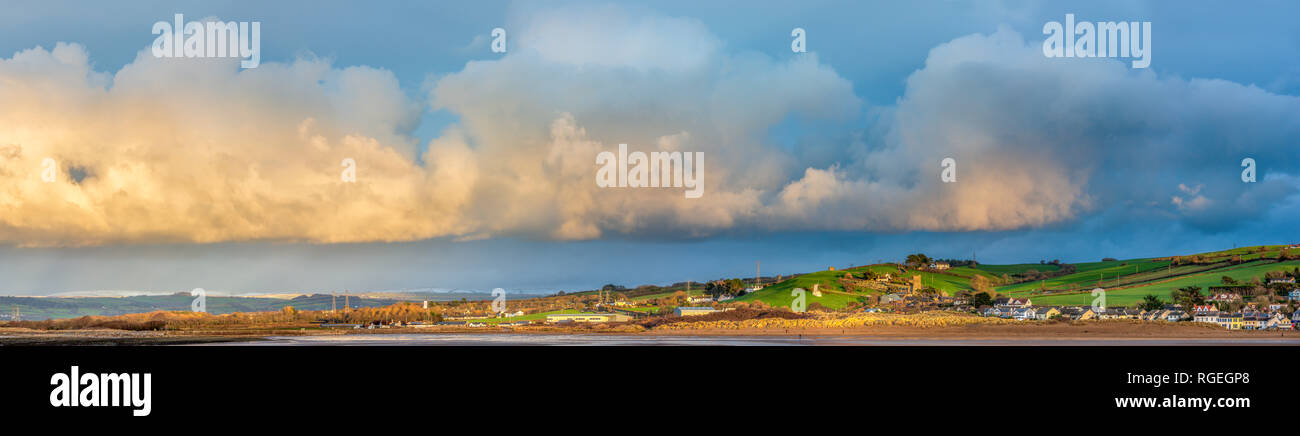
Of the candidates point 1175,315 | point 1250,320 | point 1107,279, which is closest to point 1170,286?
point 1107,279

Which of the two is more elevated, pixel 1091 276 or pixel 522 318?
pixel 1091 276

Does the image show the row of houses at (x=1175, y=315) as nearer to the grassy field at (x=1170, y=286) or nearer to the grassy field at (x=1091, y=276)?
the grassy field at (x=1170, y=286)

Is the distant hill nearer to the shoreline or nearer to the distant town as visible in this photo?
the distant town

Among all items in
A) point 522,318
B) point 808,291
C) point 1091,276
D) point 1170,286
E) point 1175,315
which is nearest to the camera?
point 1175,315

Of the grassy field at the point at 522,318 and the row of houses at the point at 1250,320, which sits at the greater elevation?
the row of houses at the point at 1250,320

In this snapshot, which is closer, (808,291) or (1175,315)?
(1175,315)

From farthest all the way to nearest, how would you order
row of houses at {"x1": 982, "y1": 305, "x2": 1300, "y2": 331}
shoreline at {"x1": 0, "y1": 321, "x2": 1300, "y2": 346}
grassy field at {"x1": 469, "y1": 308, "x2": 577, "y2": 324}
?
grassy field at {"x1": 469, "y1": 308, "x2": 577, "y2": 324}
row of houses at {"x1": 982, "y1": 305, "x2": 1300, "y2": 331}
shoreline at {"x1": 0, "y1": 321, "x2": 1300, "y2": 346}

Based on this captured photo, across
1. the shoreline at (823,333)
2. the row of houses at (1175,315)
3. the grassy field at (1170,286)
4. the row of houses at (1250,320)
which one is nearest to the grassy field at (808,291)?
the row of houses at (1175,315)

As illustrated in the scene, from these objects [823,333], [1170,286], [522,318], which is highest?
[1170,286]

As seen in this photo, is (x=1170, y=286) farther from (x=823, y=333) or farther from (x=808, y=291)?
(x=823, y=333)

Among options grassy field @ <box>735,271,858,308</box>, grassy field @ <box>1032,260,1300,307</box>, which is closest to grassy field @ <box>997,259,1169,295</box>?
grassy field @ <box>1032,260,1300,307</box>
